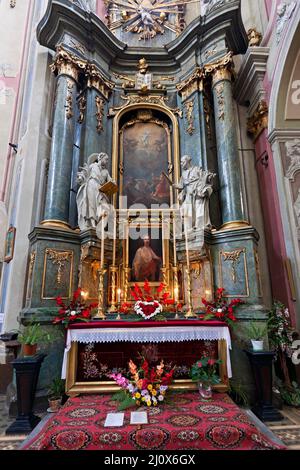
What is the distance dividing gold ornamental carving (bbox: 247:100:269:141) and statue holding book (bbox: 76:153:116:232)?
3615mm

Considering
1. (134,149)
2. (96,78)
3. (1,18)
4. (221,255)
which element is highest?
(1,18)

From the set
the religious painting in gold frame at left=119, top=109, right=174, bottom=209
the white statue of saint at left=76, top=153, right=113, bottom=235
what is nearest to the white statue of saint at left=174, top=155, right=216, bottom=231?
the religious painting in gold frame at left=119, top=109, right=174, bottom=209

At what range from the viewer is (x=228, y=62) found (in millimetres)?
6531

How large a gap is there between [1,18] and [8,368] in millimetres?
9276

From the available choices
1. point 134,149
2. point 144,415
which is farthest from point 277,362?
point 134,149

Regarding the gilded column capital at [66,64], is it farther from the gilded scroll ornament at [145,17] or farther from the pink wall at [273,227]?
the pink wall at [273,227]

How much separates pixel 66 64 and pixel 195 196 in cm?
400

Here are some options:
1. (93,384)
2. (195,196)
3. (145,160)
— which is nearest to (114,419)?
(93,384)

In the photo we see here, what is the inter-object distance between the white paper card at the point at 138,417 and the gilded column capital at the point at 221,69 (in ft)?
21.6

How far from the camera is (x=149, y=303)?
4527mm

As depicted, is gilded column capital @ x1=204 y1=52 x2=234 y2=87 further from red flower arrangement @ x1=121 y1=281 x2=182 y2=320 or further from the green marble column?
red flower arrangement @ x1=121 y1=281 x2=182 y2=320

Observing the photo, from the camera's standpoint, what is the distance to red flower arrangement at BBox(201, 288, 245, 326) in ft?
14.9

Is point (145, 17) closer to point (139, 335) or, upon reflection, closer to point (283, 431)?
point (139, 335)

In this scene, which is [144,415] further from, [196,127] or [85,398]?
[196,127]
